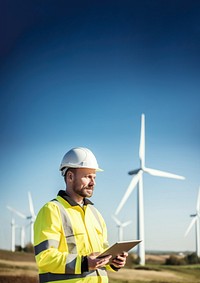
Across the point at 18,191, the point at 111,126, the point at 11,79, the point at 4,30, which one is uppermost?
the point at 4,30

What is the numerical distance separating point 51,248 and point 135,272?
8.96 meters

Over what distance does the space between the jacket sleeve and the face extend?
0.15 m

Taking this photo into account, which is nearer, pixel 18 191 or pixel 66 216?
pixel 66 216

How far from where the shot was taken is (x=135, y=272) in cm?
1113

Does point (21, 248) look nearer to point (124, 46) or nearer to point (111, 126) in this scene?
point (111, 126)

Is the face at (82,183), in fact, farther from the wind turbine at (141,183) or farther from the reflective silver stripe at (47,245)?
the wind turbine at (141,183)

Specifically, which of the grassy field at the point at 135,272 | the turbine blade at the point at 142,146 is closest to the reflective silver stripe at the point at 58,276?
the turbine blade at the point at 142,146

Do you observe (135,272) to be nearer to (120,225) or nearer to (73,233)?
(120,225)

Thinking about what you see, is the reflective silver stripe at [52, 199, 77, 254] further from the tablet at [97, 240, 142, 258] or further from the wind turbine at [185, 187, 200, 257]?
the wind turbine at [185, 187, 200, 257]

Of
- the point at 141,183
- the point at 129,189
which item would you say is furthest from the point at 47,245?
the point at 141,183

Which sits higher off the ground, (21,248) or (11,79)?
(11,79)

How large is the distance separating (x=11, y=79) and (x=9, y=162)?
1519mm

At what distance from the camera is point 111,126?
1130cm

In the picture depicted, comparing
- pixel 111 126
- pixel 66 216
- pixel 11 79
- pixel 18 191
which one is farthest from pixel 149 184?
pixel 66 216
